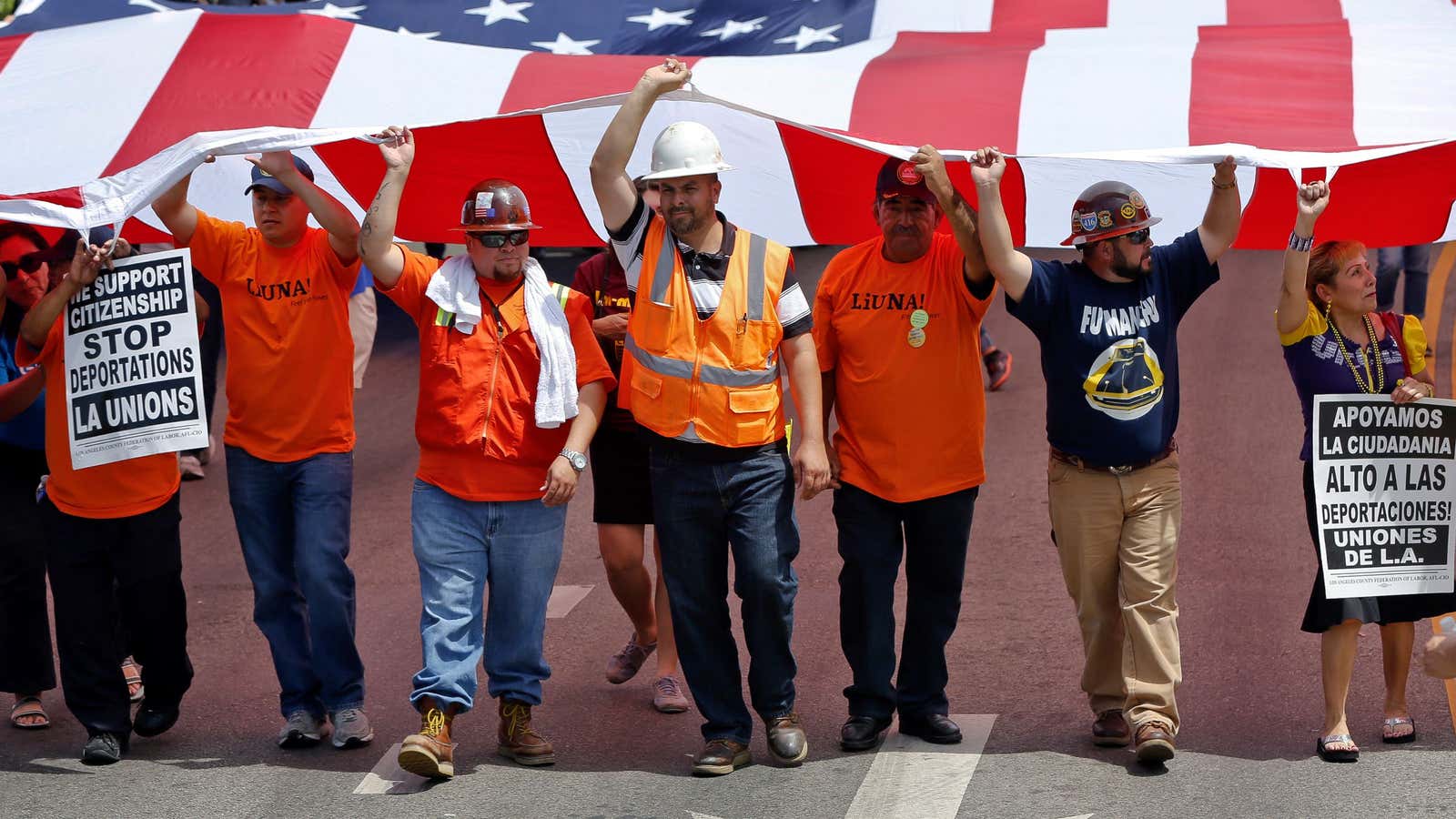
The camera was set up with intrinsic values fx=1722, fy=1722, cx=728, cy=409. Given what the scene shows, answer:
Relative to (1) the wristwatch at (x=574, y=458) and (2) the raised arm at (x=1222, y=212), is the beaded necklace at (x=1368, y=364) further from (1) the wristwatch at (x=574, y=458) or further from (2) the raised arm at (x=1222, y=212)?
(1) the wristwatch at (x=574, y=458)

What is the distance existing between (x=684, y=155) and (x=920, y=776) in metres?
2.21

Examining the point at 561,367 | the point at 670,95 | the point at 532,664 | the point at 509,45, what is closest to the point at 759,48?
the point at 509,45

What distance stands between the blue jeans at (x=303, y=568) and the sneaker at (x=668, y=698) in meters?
1.15

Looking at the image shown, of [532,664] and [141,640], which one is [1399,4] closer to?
[532,664]

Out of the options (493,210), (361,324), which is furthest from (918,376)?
(361,324)

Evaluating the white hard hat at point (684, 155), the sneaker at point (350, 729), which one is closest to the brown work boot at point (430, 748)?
the sneaker at point (350, 729)

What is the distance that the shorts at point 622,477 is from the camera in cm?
657

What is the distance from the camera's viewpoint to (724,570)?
19.8 ft

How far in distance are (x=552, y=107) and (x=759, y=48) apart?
206 centimetres

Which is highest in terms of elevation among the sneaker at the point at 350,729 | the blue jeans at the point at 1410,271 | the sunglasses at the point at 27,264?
the sunglasses at the point at 27,264

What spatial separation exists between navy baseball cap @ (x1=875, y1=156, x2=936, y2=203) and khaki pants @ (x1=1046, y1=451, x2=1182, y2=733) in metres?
1.06

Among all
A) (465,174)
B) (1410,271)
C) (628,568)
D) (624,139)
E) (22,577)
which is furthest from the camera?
(1410,271)

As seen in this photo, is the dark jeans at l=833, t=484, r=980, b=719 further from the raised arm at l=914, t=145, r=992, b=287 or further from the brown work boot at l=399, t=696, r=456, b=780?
the brown work boot at l=399, t=696, r=456, b=780

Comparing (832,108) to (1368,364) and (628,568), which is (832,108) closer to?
(628,568)
